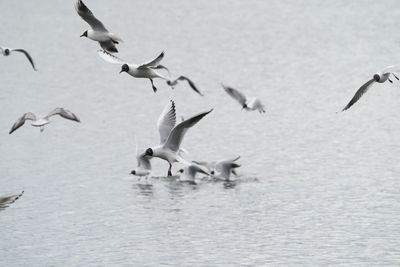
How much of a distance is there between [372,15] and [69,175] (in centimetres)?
3496

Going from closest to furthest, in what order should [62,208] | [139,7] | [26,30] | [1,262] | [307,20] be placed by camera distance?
[1,262], [62,208], [26,30], [307,20], [139,7]

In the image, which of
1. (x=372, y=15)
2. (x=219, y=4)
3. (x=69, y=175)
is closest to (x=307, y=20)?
(x=372, y=15)

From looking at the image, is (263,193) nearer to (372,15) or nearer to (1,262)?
(1,262)

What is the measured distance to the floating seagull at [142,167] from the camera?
2481 centimetres

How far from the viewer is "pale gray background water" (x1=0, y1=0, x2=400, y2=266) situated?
19.7 metres

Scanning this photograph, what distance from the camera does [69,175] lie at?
26.3 m

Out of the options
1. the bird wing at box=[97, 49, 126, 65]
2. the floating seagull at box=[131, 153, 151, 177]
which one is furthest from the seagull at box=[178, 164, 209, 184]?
the bird wing at box=[97, 49, 126, 65]

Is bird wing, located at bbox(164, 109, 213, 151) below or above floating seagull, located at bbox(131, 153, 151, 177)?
below

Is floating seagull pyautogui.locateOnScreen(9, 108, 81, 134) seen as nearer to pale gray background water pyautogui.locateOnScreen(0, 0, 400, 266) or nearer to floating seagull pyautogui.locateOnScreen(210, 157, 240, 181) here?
pale gray background water pyautogui.locateOnScreen(0, 0, 400, 266)

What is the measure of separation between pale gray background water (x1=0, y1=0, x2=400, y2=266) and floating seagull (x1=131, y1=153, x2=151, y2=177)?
373 mm

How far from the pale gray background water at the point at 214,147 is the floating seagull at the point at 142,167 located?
373mm

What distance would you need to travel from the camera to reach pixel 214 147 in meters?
29.8

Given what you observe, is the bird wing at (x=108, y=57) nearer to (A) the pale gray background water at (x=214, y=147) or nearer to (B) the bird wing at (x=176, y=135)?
(B) the bird wing at (x=176, y=135)

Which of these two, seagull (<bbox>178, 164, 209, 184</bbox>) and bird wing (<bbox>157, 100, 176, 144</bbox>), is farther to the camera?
seagull (<bbox>178, 164, 209, 184</bbox>)
